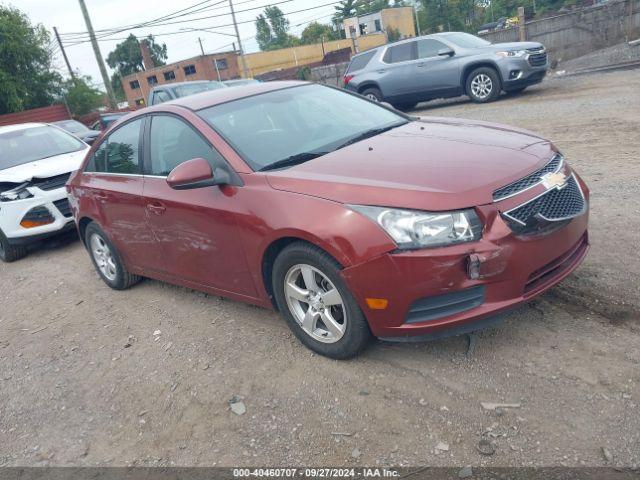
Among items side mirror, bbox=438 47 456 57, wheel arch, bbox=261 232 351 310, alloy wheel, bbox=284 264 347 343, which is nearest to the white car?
wheel arch, bbox=261 232 351 310

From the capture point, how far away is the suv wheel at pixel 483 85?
41.6 ft

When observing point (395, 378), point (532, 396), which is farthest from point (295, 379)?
point (532, 396)

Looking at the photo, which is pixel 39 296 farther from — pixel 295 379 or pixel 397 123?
pixel 397 123

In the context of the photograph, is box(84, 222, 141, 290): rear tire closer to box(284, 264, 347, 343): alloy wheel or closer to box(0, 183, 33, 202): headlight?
box(0, 183, 33, 202): headlight

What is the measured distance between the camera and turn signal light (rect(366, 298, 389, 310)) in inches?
118

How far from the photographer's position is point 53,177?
7227mm

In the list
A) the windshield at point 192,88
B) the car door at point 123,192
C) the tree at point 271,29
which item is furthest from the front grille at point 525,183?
the tree at point 271,29

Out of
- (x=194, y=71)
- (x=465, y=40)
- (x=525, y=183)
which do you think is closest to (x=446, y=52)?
(x=465, y=40)

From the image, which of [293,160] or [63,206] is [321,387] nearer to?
[293,160]

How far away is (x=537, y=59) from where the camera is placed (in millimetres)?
12422

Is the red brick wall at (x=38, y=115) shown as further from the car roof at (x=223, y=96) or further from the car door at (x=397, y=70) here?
the car roof at (x=223, y=96)

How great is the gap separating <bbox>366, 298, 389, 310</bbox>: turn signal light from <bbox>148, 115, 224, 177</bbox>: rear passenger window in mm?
1423

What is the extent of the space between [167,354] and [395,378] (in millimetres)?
1740

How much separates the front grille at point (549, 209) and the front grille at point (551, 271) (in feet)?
0.76
